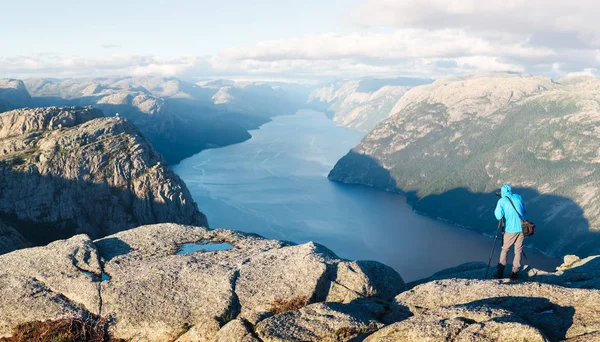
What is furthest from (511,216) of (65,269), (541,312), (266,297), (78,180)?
(78,180)

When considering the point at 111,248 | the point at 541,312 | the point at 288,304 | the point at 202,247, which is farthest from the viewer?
the point at 202,247

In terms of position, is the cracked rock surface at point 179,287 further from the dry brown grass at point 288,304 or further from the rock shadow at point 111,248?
the dry brown grass at point 288,304

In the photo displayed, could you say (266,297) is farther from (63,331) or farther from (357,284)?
(63,331)

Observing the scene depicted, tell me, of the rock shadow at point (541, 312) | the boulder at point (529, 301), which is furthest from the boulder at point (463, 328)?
the boulder at point (529, 301)

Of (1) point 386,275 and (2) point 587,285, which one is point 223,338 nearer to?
(1) point 386,275

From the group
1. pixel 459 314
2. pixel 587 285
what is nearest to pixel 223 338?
pixel 459 314

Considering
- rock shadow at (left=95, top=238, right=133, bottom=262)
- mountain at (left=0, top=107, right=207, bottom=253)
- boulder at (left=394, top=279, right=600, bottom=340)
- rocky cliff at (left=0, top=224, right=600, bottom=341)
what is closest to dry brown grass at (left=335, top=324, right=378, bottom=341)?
rocky cliff at (left=0, top=224, right=600, bottom=341)

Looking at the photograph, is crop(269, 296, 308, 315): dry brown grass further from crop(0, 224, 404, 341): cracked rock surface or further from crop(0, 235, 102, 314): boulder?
crop(0, 235, 102, 314): boulder
